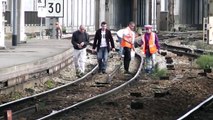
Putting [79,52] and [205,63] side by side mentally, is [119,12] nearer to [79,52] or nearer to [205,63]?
[205,63]

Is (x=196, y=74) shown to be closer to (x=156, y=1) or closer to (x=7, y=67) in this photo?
(x=7, y=67)

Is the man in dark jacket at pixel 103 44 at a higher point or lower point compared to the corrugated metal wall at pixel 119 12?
lower

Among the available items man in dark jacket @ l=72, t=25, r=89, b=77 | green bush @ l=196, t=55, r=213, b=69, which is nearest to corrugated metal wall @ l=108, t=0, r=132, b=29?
green bush @ l=196, t=55, r=213, b=69

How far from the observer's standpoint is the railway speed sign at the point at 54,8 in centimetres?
2541

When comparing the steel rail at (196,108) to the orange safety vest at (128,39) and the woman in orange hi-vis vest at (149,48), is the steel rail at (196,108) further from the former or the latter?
the orange safety vest at (128,39)

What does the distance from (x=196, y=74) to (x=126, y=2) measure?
203ft

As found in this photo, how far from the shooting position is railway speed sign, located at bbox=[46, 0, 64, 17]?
25406 millimetres

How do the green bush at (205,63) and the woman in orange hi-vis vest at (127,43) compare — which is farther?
the green bush at (205,63)

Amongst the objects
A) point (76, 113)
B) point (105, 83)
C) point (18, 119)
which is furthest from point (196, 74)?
point (18, 119)

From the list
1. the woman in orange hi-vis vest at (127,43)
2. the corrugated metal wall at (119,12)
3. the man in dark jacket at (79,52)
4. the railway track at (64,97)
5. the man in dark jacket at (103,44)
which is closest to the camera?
the railway track at (64,97)

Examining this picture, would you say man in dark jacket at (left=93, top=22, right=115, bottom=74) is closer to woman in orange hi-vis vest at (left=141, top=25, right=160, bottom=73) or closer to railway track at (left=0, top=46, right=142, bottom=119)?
railway track at (left=0, top=46, right=142, bottom=119)

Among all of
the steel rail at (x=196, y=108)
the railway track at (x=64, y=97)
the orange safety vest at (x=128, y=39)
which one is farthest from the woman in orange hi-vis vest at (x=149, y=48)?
the steel rail at (x=196, y=108)

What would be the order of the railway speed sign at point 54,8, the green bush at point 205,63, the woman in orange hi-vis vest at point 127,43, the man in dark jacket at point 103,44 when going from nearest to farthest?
1. the man in dark jacket at point 103,44
2. the woman in orange hi-vis vest at point 127,43
3. the green bush at point 205,63
4. the railway speed sign at point 54,8

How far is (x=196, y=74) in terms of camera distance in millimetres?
17406
